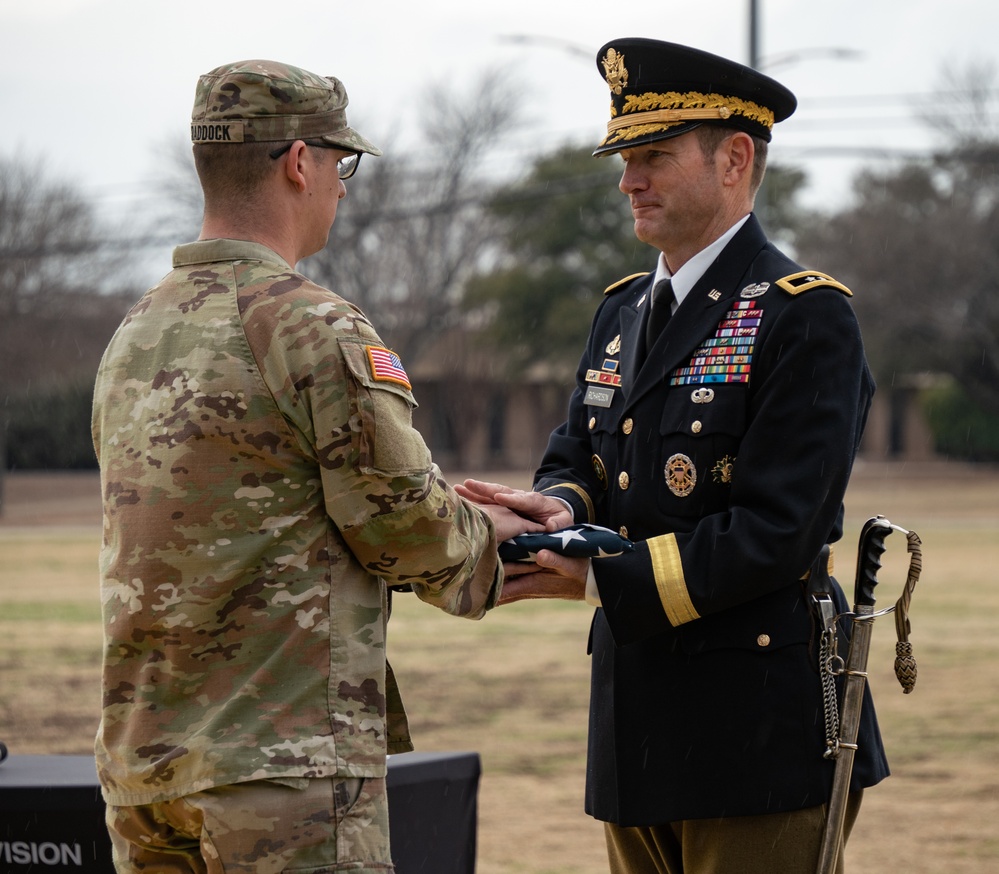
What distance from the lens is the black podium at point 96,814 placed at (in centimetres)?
321

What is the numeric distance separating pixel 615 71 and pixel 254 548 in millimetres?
1504

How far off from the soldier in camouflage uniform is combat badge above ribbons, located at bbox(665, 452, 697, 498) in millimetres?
635

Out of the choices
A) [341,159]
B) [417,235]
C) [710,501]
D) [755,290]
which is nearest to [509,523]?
[710,501]

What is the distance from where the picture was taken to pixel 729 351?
2.91 m

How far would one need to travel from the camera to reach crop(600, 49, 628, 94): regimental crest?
3182 mm

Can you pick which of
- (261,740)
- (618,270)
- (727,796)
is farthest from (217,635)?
(618,270)

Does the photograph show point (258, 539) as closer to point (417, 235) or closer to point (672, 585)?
point (672, 585)

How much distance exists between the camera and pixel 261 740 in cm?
229

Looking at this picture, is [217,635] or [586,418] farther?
[586,418]

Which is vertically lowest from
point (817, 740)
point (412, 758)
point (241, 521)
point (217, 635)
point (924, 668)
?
point (924, 668)

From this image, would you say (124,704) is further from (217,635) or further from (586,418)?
(586,418)

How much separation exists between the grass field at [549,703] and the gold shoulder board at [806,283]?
122 inches

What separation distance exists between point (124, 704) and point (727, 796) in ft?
3.88

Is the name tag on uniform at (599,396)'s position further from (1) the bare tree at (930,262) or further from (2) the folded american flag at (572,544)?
→ (1) the bare tree at (930,262)
